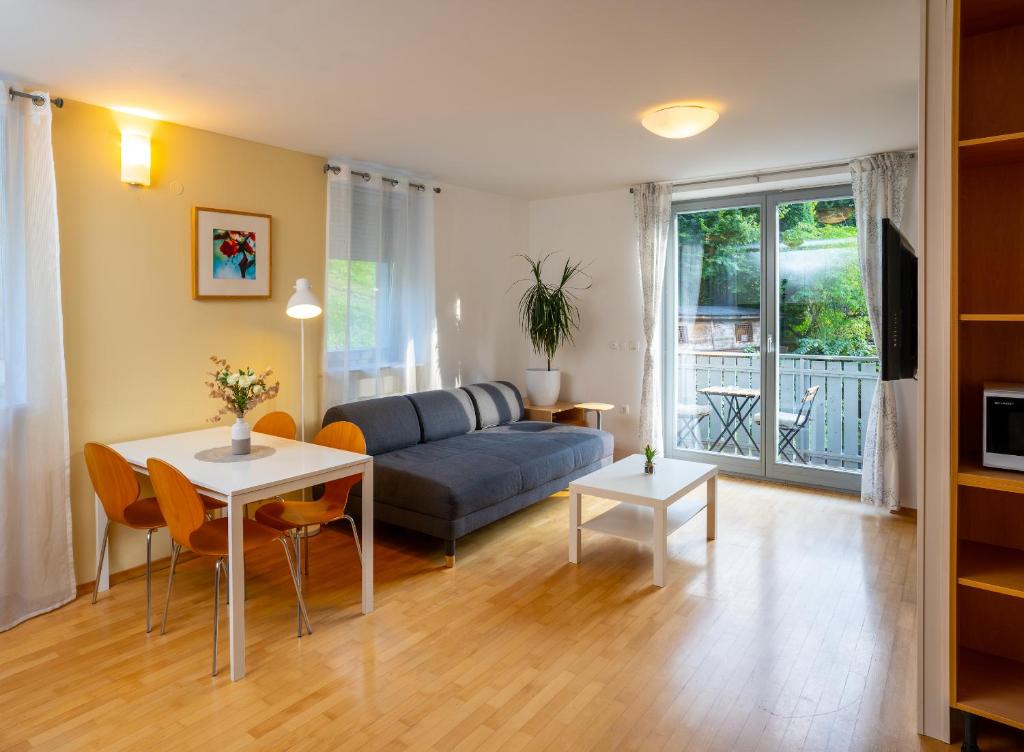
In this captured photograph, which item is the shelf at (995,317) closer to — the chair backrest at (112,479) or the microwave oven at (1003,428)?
the microwave oven at (1003,428)

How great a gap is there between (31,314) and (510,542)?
2.91 metres

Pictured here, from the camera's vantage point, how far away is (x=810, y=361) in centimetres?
527

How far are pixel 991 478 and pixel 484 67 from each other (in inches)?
99.8

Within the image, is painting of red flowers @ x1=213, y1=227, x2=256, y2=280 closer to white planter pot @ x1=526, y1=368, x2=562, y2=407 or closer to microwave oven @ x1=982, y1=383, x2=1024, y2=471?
white planter pot @ x1=526, y1=368, x2=562, y2=407

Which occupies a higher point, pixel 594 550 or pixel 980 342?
pixel 980 342

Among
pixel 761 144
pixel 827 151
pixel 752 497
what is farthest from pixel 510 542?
pixel 827 151

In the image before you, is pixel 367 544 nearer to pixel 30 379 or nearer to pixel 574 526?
pixel 574 526

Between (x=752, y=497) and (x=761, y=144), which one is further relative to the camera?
(x=752, y=497)

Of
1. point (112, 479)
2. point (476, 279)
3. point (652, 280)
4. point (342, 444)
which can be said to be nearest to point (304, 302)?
point (342, 444)

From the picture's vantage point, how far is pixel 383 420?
4.56m

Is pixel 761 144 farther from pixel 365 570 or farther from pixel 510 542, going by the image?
pixel 365 570

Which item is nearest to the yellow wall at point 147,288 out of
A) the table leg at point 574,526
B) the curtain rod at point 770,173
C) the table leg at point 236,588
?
the table leg at point 236,588

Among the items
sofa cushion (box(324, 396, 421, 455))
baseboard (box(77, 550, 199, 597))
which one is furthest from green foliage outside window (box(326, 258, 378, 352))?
baseboard (box(77, 550, 199, 597))

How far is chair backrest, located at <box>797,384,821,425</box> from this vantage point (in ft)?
17.4
